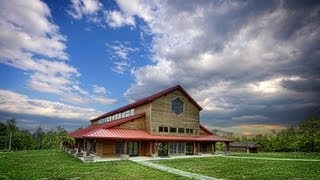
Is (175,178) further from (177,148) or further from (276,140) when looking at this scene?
(276,140)

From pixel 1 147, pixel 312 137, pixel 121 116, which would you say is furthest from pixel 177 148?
pixel 1 147

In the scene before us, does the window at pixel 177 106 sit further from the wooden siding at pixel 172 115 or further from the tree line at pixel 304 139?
the tree line at pixel 304 139

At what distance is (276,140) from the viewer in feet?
236

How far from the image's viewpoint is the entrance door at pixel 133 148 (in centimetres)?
3847

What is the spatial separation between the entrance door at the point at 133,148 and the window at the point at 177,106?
8.57 meters

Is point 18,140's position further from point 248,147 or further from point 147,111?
point 248,147

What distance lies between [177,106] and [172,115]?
1.88m

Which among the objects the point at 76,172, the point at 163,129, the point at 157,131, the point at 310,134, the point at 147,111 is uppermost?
the point at 147,111

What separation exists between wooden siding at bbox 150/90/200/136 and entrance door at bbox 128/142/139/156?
2.96m

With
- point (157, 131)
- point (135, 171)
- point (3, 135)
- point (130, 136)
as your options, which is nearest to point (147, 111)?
point (157, 131)

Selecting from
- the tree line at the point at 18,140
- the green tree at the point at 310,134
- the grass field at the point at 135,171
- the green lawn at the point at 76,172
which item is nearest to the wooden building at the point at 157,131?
the green lawn at the point at 76,172

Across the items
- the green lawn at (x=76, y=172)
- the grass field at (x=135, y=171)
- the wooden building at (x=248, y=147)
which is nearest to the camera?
the green lawn at (x=76, y=172)

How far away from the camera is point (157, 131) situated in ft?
133

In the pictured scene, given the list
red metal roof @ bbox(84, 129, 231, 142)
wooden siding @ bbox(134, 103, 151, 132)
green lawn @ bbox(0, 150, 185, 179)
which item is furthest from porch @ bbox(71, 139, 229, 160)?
green lawn @ bbox(0, 150, 185, 179)
